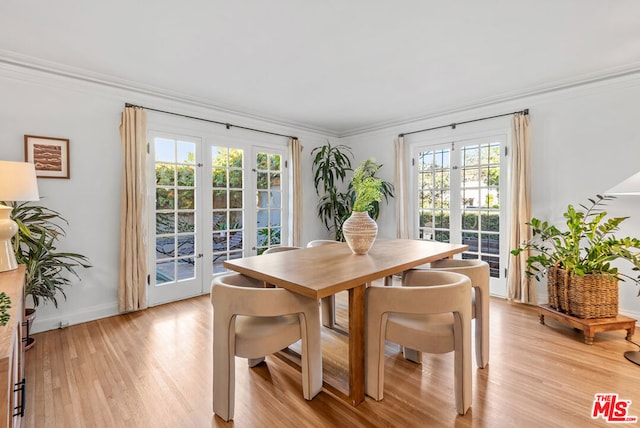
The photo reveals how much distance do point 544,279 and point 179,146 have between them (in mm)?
4540

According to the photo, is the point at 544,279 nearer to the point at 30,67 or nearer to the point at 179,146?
the point at 179,146

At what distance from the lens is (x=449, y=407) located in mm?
1774

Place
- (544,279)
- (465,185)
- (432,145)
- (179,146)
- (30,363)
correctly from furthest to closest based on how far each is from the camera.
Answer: (432,145) < (465,185) < (179,146) < (544,279) < (30,363)

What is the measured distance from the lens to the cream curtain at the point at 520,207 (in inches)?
138

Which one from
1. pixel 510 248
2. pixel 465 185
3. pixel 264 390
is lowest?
pixel 264 390

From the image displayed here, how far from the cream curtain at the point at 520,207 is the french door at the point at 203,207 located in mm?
3137

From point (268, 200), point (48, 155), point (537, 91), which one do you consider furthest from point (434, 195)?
point (48, 155)

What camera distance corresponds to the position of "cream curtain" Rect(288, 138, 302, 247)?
15.7 ft

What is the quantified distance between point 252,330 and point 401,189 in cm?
346

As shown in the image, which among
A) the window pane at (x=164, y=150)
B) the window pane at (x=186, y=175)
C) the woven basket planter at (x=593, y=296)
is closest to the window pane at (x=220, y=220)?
the window pane at (x=186, y=175)

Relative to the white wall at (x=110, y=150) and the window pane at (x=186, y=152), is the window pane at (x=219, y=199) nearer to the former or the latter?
the window pane at (x=186, y=152)

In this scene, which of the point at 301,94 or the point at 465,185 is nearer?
the point at 301,94

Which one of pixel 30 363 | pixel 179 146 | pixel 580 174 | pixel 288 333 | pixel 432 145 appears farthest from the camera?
pixel 432 145

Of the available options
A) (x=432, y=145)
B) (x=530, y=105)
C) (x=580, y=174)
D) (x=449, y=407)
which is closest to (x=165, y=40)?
(x=449, y=407)
